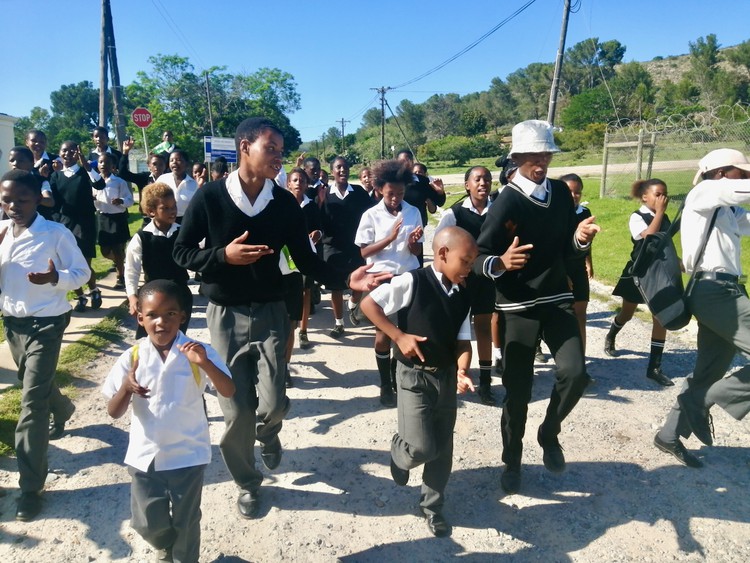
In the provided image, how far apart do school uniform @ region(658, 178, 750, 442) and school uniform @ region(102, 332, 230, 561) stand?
130 inches

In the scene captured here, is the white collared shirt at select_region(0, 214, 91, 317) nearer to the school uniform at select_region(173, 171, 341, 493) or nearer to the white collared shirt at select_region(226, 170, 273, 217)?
the school uniform at select_region(173, 171, 341, 493)

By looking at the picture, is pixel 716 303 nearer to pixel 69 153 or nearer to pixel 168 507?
pixel 168 507

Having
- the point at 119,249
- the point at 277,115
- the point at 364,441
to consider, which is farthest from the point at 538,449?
the point at 277,115

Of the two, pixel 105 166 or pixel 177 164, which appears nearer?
pixel 177 164

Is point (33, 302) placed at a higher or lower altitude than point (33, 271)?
lower

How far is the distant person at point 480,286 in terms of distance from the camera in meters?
5.06

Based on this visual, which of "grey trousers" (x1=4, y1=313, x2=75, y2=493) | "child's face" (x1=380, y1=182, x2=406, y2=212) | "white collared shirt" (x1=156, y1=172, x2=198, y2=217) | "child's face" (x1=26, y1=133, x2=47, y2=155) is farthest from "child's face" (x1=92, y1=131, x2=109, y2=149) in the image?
"grey trousers" (x1=4, y1=313, x2=75, y2=493)

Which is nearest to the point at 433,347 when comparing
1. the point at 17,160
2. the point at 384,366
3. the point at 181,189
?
the point at 384,366

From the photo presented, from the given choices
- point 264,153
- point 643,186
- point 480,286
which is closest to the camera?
point 264,153

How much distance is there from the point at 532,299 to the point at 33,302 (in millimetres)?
3336

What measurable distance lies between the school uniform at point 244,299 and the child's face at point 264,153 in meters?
0.13

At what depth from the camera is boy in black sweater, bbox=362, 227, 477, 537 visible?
10.1 feet

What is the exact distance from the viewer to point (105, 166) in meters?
8.38

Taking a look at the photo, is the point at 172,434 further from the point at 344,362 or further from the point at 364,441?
the point at 344,362
